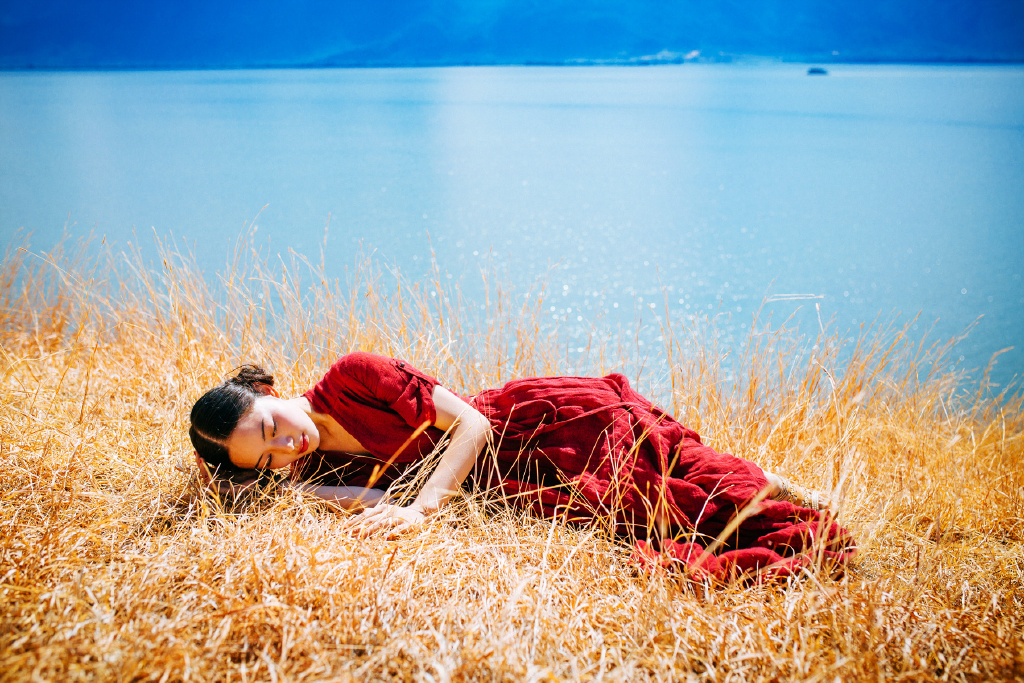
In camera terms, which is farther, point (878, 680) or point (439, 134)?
point (439, 134)

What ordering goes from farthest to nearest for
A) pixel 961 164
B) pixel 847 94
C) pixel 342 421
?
pixel 847 94 → pixel 961 164 → pixel 342 421

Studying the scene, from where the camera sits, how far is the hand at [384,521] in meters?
1.63

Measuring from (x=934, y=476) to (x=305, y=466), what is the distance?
2.16 meters

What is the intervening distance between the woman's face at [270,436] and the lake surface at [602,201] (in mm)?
2148

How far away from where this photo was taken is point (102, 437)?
2090mm

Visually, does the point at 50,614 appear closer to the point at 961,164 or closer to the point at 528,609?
the point at 528,609

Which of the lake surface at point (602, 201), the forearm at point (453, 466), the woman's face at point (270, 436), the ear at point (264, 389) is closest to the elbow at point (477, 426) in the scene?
the forearm at point (453, 466)

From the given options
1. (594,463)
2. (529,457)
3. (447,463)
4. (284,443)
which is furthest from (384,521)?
(594,463)

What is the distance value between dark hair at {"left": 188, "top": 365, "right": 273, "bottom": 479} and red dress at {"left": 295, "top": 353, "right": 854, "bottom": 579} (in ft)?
0.81

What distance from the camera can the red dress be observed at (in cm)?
160

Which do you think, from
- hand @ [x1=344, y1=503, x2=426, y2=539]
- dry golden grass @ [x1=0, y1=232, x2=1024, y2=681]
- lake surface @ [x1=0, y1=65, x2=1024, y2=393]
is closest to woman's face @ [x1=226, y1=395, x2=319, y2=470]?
dry golden grass @ [x1=0, y1=232, x2=1024, y2=681]

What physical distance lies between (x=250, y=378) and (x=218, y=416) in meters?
0.15

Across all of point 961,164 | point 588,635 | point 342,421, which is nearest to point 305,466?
point 342,421

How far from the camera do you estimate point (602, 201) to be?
31.3 feet
